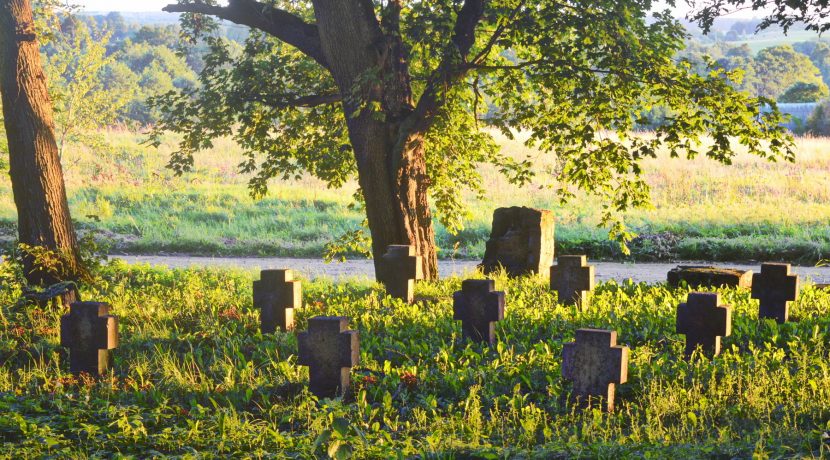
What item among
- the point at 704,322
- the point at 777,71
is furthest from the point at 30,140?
the point at 777,71

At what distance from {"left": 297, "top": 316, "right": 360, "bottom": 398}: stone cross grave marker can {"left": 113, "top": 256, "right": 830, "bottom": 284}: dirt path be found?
26.5ft

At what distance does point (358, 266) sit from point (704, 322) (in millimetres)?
11276

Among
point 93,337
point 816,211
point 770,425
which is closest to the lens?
point 770,425

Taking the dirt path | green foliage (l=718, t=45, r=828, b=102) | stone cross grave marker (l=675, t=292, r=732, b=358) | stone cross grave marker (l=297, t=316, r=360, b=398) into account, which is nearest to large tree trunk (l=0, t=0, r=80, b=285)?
the dirt path

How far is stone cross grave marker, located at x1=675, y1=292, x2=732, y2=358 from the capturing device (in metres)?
7.62

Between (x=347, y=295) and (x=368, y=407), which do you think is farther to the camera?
(x=347, y=295)

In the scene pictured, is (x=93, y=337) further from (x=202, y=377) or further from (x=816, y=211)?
(x=816, y=211)

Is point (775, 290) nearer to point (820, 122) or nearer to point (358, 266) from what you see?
point (358, 266)

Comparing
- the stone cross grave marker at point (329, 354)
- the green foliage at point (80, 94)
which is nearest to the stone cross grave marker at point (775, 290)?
the stone cross grave marker at point (329, 354)

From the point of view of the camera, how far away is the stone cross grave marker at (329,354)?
7.02m

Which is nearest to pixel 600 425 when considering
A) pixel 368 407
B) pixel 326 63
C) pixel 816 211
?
pixel 368 407

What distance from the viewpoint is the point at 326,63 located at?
12594 mm

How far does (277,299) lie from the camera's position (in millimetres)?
9523

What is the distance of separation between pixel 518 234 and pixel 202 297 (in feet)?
15.2
